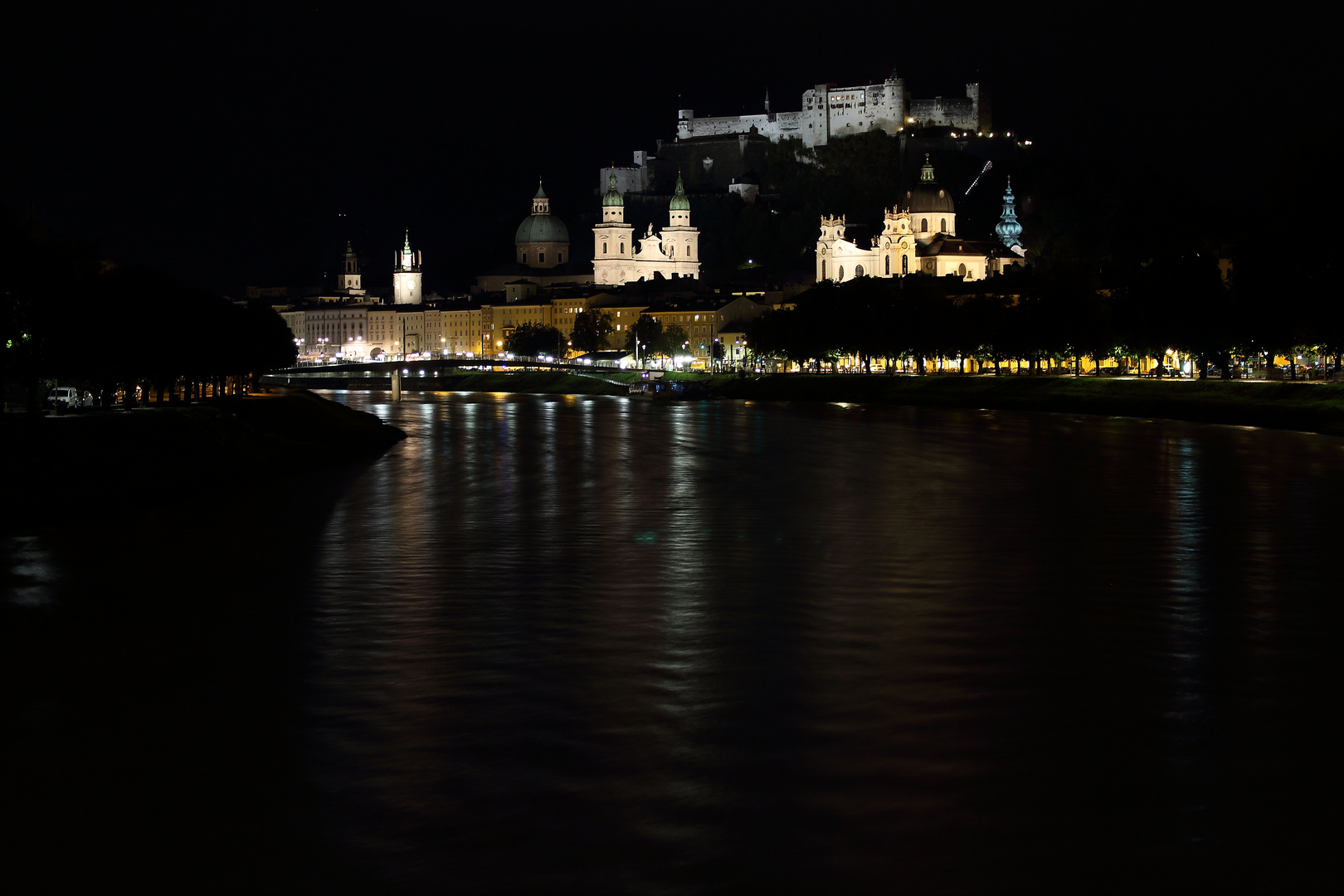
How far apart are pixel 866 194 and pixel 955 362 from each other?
168ft

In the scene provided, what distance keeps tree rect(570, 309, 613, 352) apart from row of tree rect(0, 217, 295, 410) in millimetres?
81422

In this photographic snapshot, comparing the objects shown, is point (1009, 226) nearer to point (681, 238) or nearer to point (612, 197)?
point (681, 238)

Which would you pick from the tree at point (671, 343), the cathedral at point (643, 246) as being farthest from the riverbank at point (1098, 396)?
the cathedral at point (643, 246)

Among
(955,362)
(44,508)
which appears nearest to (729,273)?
(955,362)

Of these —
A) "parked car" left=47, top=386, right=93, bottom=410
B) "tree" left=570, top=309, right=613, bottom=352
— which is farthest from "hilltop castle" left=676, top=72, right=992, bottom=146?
"parked car" left=47, top=386, right=93, bottom=410

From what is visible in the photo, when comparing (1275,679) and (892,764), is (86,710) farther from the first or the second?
(1275,679)

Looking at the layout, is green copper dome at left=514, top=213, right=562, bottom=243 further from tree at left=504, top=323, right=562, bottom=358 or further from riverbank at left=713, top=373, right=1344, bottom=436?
riverbank at left=713, top=373, right=1344, bottom=436

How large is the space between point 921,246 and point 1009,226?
9305 millimetres

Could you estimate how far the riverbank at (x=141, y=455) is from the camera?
87.1 feet

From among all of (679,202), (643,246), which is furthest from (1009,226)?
(643,246)

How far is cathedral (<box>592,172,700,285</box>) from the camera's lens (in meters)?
159

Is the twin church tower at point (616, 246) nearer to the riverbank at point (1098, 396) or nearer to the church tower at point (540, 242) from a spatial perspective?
the church tower at point (540, 242)

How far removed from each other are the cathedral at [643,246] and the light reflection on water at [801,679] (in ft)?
426

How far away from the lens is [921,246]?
430 feet
